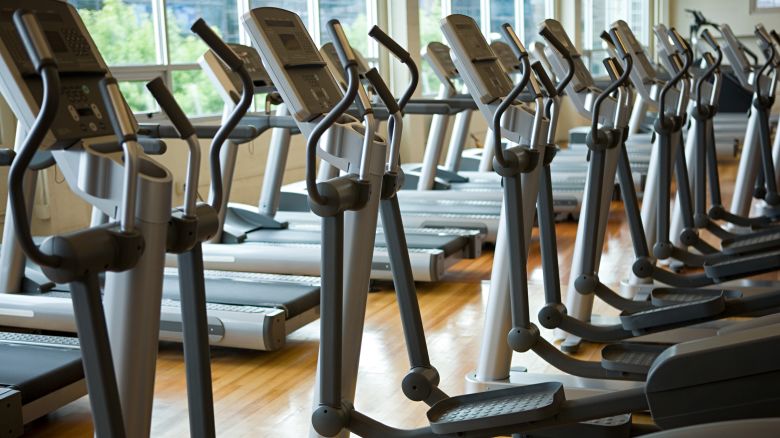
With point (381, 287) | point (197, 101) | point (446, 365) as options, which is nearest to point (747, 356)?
point (446, 365)

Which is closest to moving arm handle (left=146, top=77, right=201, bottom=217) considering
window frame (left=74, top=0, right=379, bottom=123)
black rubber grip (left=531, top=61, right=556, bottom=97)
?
black rubber grip (left=531, top=61, right=556, bottom=97)

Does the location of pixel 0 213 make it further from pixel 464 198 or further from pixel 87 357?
pixel 87 357

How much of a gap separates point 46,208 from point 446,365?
269cm

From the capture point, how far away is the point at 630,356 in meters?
3.09

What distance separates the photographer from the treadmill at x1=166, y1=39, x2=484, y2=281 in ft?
14.3

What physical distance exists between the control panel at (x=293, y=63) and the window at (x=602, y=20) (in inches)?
391

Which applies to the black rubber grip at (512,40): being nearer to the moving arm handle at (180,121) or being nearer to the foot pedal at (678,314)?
the foot pedal at (678,314)

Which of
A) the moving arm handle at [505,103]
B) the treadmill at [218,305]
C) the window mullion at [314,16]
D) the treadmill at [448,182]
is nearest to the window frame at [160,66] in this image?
the window mullion at [314,16]

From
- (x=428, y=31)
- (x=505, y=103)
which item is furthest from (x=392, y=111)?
(x=428, y=31)

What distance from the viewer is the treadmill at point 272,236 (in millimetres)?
4359

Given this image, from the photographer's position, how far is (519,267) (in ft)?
9.71

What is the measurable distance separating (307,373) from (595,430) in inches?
54.1

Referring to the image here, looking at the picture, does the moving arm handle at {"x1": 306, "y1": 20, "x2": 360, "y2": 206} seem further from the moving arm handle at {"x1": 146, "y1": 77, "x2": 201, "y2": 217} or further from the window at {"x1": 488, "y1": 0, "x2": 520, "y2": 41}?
the window at {"x1": 488, "y1": 0, "x2": 520, "y2": 41}

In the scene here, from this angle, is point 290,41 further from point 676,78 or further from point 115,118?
point 676,78
